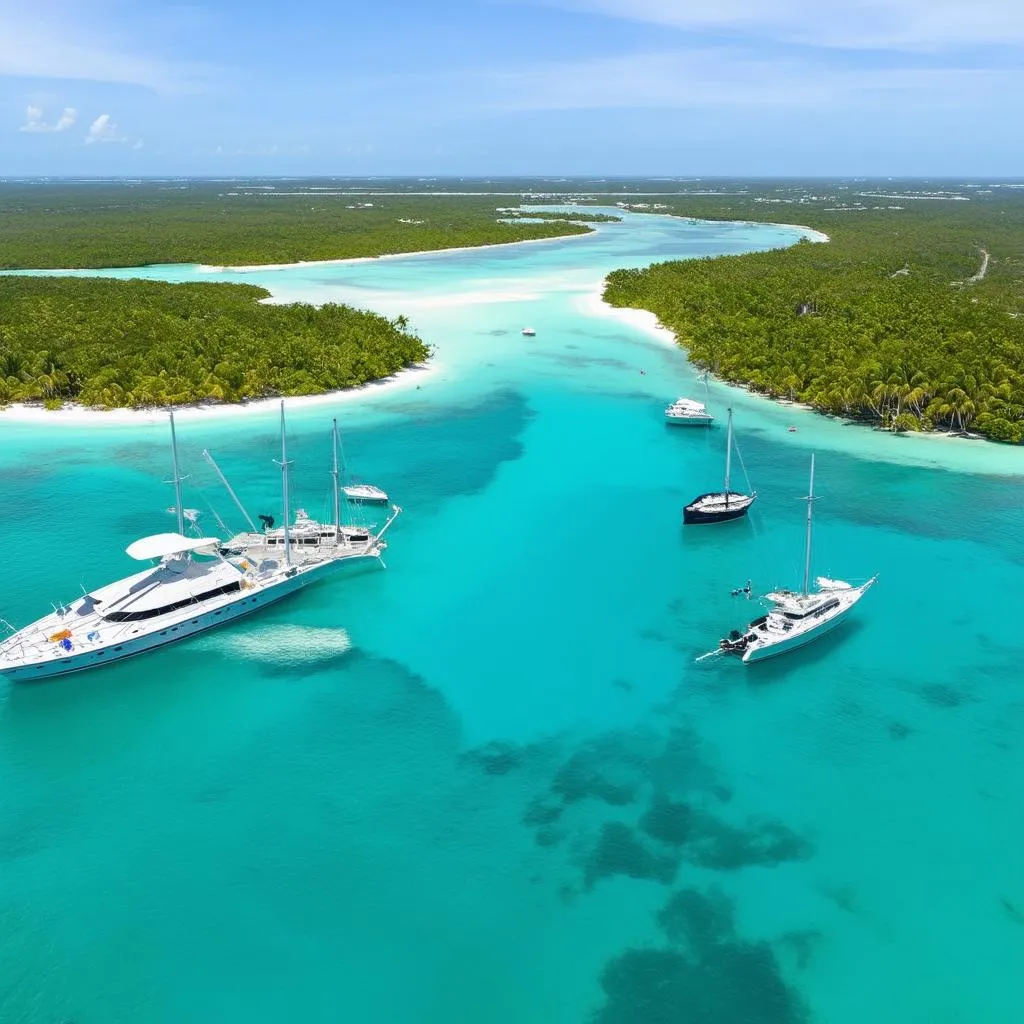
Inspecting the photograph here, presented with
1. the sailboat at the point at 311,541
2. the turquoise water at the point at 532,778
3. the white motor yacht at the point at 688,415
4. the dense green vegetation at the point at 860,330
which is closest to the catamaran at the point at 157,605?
the sailboat at the point at 311,541

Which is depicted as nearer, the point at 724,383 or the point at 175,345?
the point at 175,345

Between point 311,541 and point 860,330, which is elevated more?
point 860,330

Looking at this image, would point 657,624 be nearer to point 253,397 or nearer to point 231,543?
point 231,543

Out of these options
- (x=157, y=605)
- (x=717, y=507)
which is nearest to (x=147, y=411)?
(x=157, y=605)

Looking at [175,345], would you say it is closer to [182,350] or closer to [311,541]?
[182,350]

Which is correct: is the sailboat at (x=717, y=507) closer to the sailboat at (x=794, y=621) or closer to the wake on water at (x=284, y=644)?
the sailboat at (x=794, y=621)

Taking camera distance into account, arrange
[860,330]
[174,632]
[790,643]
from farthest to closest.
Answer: [860,330], [174,632], [790,643]

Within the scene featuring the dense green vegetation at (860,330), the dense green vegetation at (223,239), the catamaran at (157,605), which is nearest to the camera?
the catamaran at (157,605)
